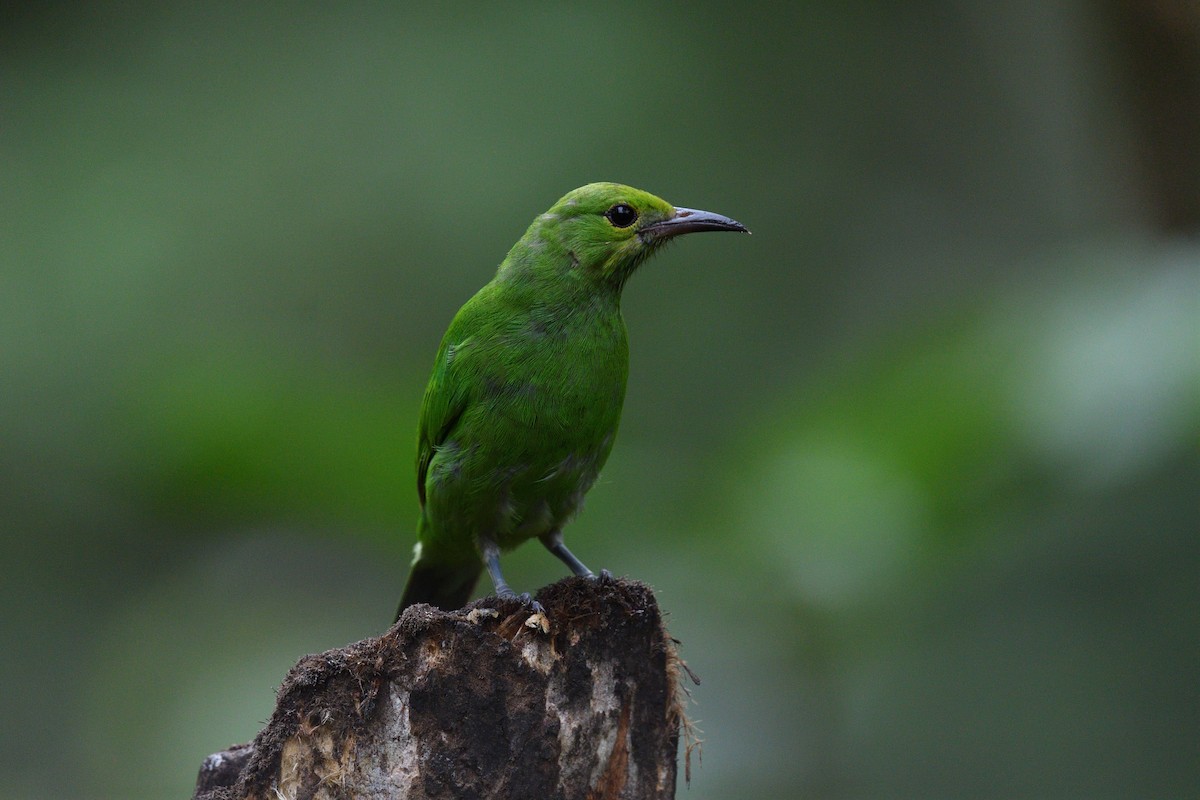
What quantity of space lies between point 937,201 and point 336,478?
665cm

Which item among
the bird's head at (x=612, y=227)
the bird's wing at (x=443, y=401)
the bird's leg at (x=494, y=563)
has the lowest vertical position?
the bird's leg at (x=494, y=563)

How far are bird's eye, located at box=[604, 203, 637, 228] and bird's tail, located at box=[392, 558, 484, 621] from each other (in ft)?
5.91

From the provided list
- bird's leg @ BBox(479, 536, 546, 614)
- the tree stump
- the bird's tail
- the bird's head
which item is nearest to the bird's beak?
the bird's head

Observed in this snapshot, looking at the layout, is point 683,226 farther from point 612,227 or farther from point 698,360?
point 698,360

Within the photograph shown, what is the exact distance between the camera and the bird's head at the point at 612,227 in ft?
16.7

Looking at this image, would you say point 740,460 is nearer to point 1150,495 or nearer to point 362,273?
point 1150,495

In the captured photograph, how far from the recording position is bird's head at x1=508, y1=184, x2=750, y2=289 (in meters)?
5.09

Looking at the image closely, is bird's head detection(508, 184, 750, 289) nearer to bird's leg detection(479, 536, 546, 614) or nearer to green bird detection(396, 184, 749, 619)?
green bird detection(396, 184, 749, 619)

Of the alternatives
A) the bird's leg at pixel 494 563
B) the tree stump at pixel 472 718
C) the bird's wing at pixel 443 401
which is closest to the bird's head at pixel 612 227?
the bird's wing at pixel 443 401

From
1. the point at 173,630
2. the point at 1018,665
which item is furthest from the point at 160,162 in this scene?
the point at 1018,665

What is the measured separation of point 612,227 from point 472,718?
2.38 m

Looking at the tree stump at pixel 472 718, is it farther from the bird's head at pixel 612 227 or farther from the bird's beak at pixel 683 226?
the bird's beak at pixel 683 226

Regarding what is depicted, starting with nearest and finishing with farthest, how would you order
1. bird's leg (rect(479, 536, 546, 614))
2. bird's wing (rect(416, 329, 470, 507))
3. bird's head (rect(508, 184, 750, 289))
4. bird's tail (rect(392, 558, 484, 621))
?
bird's leg (rect(479, 536, 546, 614)) < bird's wing (rect(416, 329, 470, 507)) < bird's head (rect(508, 184, 750, 289)) < bird's tail (rect(392, 558, 484, 621))

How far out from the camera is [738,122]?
1077 cm
